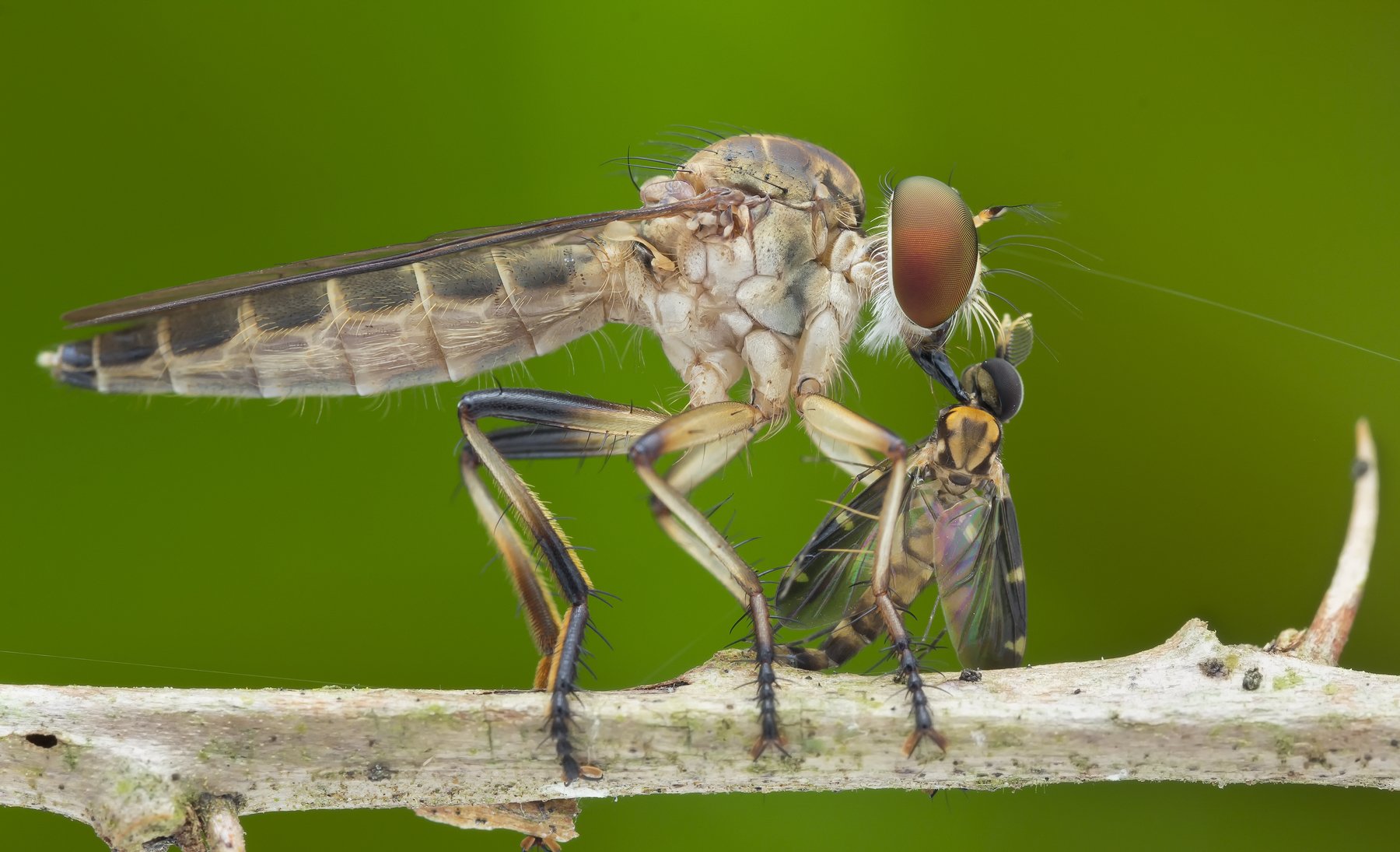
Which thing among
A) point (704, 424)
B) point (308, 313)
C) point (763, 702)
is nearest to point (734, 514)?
point (704, 424)

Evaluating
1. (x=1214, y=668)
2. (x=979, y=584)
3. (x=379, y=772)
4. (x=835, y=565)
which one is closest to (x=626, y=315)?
(x=835, y=565)

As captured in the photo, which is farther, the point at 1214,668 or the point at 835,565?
the point at 835,565

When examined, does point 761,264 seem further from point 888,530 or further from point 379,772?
point 379,772

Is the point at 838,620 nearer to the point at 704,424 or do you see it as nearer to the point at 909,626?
the point at 909,626

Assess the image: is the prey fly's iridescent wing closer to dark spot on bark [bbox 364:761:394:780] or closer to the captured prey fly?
the captured prey fly

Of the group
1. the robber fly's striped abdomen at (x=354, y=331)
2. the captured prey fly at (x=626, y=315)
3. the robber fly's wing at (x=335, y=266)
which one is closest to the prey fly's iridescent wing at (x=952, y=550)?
the captured prey fly at (x=626, y=315)

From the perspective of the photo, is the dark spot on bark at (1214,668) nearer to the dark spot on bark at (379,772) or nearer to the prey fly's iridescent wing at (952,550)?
the prey fly's iridescent wing at (952,550)

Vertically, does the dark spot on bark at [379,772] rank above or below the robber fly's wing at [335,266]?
below
